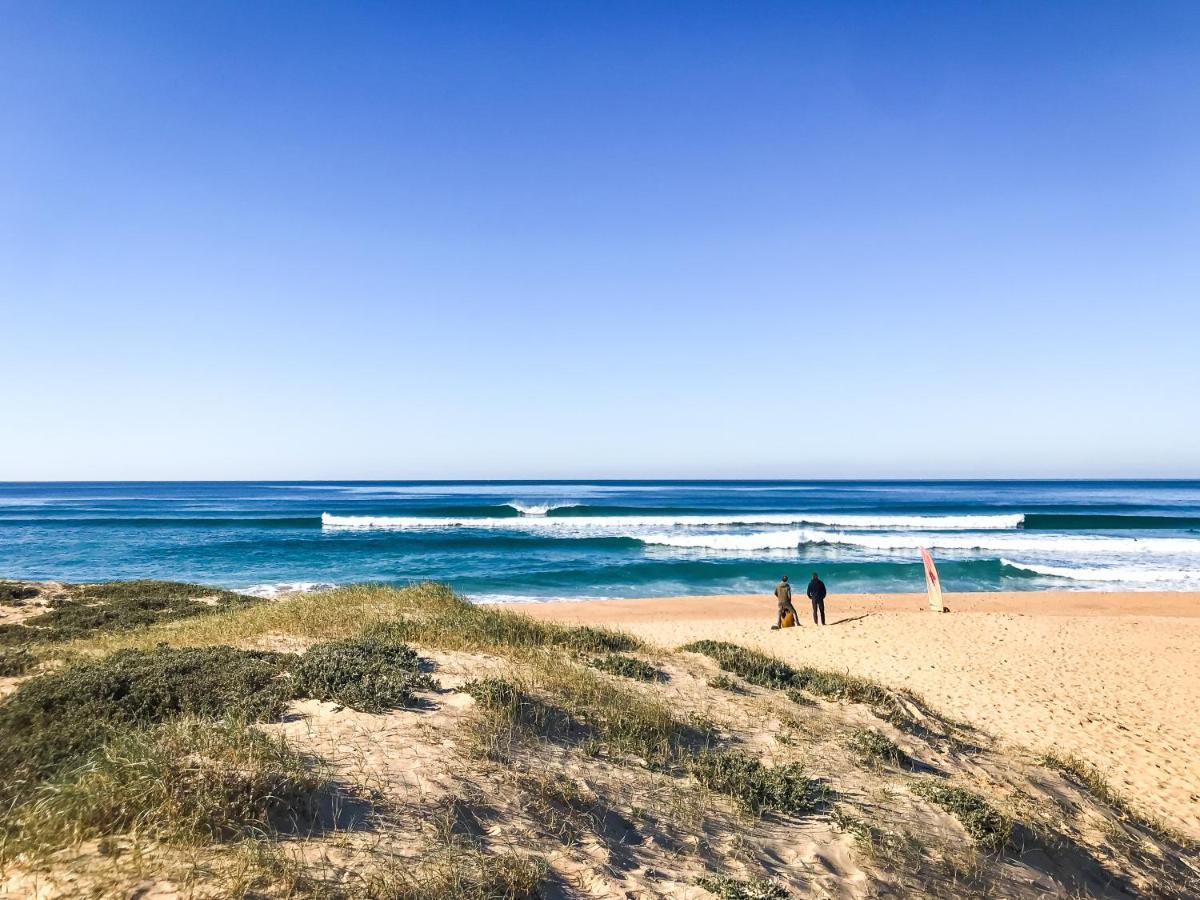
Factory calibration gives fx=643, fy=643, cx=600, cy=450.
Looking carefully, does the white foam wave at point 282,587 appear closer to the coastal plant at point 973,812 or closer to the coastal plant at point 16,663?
the coastal plant at point 16,663

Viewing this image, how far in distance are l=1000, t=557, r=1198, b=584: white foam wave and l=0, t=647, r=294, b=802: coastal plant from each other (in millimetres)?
34658

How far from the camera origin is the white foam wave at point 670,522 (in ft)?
167

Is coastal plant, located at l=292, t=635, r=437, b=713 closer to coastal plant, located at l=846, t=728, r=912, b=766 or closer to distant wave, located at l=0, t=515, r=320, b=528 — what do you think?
coastal plant, located at l=846, t=728, r=912, b=766

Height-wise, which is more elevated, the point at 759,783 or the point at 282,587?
the point at 759,783

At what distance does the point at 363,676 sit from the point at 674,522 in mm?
47526

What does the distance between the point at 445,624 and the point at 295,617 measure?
8.99ft

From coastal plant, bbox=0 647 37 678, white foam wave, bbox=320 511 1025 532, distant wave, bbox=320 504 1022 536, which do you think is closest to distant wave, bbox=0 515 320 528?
white foam wave, bbox=320 511 1025 532

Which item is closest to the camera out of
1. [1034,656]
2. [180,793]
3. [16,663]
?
[180,793]

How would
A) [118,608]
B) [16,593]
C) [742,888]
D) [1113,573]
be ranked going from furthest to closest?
[1113,573], [16,593], [118,608], [742,888]

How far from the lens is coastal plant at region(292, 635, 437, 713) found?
673 centimetres

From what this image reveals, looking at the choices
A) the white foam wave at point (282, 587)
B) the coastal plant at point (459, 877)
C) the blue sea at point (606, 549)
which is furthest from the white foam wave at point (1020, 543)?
the coastal plant at point (459, 877)

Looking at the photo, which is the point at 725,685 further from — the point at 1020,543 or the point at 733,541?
the point at 1020,543

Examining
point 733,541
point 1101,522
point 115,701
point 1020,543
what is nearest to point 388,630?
point 115,701

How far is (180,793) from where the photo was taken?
13.5 ft
